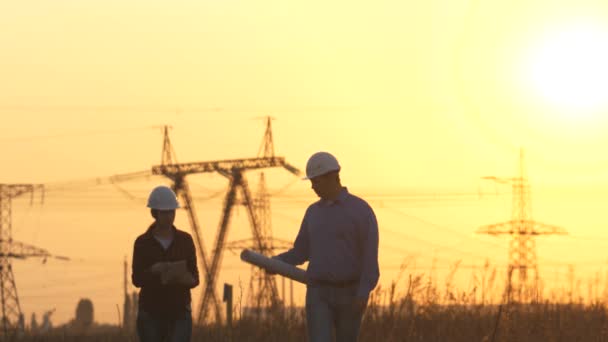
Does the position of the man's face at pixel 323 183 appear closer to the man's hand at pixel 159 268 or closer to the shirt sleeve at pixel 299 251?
the shirt sleeve at pixel 299 251

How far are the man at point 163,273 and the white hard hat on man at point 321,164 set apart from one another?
1308 millimetres

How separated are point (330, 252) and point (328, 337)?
818mm

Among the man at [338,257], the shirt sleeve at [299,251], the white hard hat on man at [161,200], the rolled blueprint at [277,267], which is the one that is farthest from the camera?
the shirt sleeve at [299,251]

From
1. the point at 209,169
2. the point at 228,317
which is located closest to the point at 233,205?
the point at 209,169

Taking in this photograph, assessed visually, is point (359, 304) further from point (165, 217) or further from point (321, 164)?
point (165, 217)

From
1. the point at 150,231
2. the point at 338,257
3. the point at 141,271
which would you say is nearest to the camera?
the point at 141,271

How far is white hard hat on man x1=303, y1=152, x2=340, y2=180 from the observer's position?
13.4 metres

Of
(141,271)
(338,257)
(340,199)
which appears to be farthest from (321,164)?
(141,271)

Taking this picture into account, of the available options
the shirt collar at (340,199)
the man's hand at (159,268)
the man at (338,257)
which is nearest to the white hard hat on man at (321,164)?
the man at (338,257)

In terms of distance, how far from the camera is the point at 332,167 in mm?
13430

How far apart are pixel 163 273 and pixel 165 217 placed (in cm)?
52

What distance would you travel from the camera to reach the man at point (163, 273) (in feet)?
43.3

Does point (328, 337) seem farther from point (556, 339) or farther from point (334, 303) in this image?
point (556, 339)

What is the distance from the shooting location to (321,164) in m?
13.4
